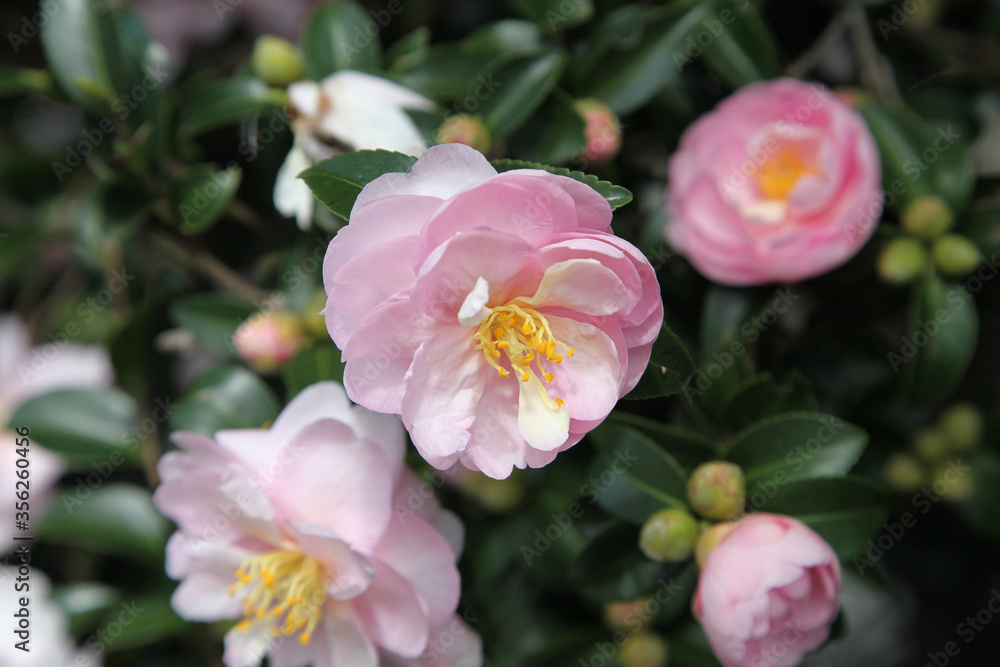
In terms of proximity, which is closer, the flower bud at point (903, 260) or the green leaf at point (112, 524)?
the flower bud at point (903, 260)

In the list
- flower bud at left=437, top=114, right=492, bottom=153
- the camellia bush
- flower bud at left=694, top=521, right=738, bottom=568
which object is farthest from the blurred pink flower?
flower bud at left=694, top=521, right=738, bottom=568

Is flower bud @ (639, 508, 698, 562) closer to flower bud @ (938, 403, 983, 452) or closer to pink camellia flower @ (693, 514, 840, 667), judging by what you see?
pink camellia flower @ (693, 514, 840, 667)

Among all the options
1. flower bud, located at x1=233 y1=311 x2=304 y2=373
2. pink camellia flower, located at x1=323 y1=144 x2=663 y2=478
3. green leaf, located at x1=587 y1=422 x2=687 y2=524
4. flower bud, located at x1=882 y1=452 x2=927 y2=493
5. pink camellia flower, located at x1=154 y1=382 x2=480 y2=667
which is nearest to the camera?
pink camellia flower, located at x1=323 y1=144 x2=663 y2=478

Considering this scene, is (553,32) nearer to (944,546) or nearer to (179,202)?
(179,202)

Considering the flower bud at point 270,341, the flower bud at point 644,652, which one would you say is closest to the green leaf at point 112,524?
the flower bud at point 270,341

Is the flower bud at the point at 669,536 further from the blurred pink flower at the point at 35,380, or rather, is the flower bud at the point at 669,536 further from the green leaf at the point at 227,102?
the blurred pink flower at the point at 35,380

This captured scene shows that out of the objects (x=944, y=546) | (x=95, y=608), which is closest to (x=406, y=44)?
(x=95, y=608)
